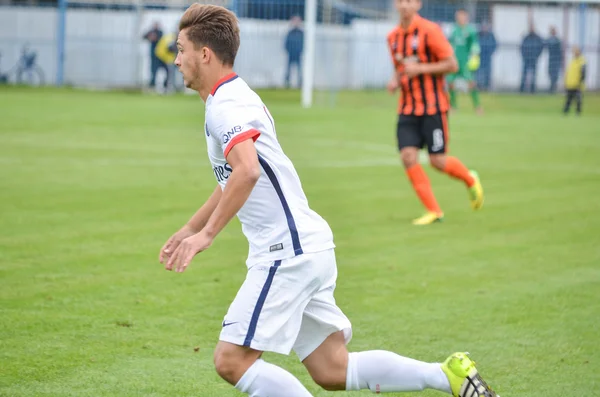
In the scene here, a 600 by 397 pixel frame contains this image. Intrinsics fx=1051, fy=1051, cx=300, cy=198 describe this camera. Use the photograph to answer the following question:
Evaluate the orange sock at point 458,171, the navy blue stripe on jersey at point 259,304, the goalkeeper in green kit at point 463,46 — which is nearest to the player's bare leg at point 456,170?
the orange sock at point 458,171

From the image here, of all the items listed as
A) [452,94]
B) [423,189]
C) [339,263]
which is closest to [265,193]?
[339,263]

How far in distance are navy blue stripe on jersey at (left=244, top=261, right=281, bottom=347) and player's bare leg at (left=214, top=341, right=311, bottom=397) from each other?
2.2 inches

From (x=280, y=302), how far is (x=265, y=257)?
0.20 metres

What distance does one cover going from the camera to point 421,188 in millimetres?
11055

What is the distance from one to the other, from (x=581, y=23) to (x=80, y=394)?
100 feet

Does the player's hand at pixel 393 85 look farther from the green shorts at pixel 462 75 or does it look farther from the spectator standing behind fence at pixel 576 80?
the spectator standing behind fence at pixel 576 80

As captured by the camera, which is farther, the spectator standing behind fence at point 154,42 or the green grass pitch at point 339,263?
the spectator standing behind fence at point 154,42

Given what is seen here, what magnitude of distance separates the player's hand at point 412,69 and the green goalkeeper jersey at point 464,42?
626 inches

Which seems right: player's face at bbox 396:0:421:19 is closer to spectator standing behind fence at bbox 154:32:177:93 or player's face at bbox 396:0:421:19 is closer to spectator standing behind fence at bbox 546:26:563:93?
spectator standing behind fence at bbox 154:32:177:93

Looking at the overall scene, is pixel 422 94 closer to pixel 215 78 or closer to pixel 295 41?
pixel 215 78

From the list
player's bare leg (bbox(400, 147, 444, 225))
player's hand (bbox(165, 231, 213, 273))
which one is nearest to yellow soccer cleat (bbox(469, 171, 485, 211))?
player's bare leg (bbox(400, 147, 444, 225))

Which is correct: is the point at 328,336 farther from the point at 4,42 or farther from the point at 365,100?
the point at 4,42

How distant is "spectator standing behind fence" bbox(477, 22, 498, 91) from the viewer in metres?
32.2

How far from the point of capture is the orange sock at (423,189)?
11.0 m
